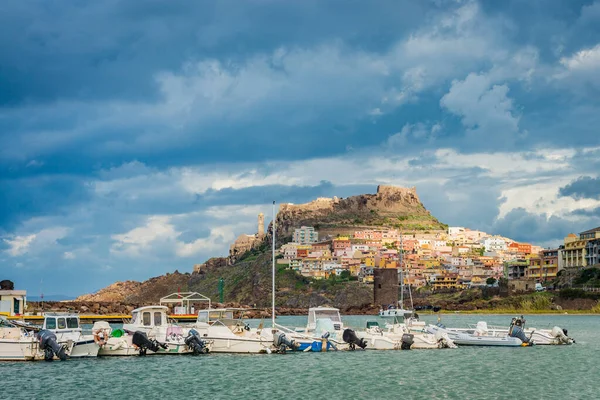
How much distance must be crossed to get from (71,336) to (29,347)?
290 centimetres

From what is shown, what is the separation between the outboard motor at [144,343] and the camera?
45.2 m

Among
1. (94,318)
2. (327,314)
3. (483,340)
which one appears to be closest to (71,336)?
(327,314)

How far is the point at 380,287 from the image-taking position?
15675 centimetres

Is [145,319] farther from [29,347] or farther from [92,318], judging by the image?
[92,318]

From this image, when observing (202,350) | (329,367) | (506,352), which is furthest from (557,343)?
(202,350)

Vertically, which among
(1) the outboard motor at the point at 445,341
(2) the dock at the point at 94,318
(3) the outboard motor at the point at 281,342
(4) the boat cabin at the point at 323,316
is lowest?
(2) the dock at the point at 94,318

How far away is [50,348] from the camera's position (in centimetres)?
4234

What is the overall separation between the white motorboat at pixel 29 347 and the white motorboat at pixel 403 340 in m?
18.2

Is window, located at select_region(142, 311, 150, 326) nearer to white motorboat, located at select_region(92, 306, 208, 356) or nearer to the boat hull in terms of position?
white motorboat, located at select_region(92, 306, 208, 356)

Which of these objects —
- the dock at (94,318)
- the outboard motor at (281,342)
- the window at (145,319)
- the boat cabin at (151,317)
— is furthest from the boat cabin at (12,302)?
the outboard motor at (281,342)

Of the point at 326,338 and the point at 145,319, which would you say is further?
the point at 145,319

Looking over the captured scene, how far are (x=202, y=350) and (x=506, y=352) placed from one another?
19.5 m

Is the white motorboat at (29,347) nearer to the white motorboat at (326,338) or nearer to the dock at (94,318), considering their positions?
the white motorboat at (326,338)

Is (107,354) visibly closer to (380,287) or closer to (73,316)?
(73,316)
